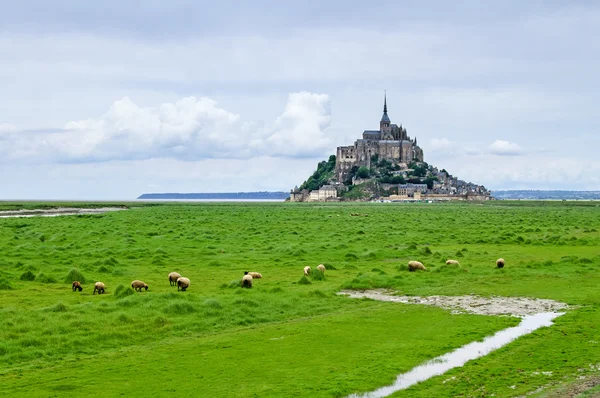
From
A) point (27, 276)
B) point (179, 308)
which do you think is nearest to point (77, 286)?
point (27, 276)

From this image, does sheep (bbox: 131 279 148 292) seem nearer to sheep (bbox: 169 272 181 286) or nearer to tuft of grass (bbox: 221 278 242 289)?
sheep (bbox: 169 272 181 286)

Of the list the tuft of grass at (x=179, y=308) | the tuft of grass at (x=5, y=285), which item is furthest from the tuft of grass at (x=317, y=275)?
the tuft of grass at (x=5, y=285)

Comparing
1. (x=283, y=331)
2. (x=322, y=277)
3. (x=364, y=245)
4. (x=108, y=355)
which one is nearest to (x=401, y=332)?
(x=283, y=331)

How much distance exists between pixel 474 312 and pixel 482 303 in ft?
5.81

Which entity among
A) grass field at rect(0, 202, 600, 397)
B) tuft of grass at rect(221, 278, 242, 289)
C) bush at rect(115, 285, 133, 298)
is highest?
bush at rect(115, 285, 133, 298)

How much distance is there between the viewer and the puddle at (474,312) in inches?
495

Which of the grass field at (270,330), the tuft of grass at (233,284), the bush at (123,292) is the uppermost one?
the bush at (123,292)

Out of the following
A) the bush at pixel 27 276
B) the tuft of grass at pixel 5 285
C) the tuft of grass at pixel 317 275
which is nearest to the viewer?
the tuft of grass at pixel 5 285

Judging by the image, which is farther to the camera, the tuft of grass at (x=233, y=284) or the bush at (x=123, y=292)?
the tuft of grass at (x=233, y=284)

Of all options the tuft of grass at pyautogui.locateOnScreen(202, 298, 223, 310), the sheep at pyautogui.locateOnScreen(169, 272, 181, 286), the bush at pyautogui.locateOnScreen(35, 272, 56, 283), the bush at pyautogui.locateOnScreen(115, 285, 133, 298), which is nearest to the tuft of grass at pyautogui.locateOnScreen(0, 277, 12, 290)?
the bush at pyautogui.locateOnScreen(35, 272, 56, 283)

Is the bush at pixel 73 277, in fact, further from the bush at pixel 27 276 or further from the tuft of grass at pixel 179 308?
the tuft of grass at pixel 179 308

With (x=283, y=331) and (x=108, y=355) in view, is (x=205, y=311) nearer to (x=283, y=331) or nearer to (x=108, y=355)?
(x=283, y=331)

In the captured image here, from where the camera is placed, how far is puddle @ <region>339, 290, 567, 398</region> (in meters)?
12.6

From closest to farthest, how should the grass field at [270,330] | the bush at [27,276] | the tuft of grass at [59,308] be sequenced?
1. the grass field at [270,330]
2. the tuft of grass at [59,308]
3. the bush at [27,276]
